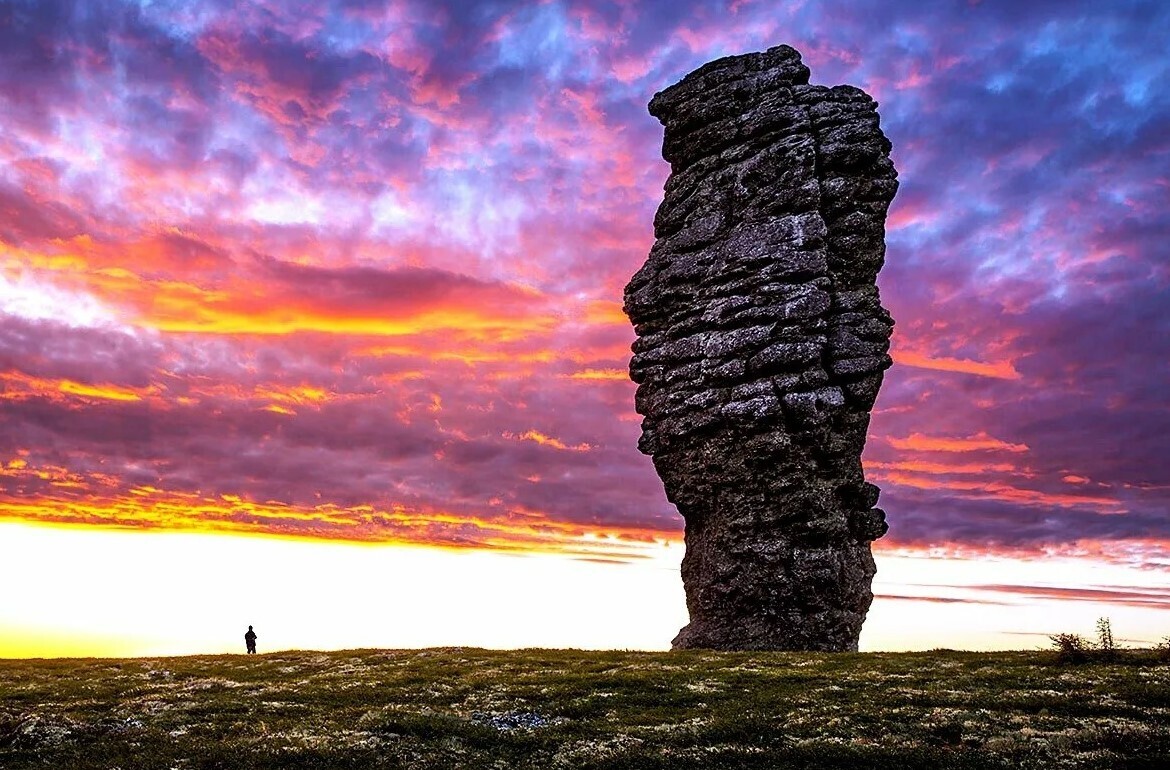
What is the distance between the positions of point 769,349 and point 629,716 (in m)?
33.5

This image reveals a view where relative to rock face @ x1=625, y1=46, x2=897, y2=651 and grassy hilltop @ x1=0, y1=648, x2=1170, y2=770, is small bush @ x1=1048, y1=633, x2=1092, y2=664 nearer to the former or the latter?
grassy hilltop @ x1=0, y1=648, x2=1170, y2=770

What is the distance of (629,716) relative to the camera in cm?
3033

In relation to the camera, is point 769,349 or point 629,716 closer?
→ point 629,716

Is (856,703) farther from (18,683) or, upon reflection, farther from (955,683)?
(18,683)

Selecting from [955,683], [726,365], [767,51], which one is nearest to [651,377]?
[726,365]

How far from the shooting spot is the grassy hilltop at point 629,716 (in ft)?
81.8

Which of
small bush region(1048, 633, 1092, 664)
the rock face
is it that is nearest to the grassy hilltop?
small bush region(1048, 633, 1092, 664)

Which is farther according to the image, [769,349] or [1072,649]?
[769,349]

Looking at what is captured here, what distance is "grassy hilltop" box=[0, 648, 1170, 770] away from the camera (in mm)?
24938

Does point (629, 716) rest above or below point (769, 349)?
below

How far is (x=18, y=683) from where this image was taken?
4309 centimetres

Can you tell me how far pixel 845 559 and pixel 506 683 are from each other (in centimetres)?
2840

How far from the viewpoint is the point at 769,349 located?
5778 cm

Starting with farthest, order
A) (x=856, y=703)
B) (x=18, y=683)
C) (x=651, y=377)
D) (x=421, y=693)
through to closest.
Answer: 1. (x=651, y=377)
2. (x=18, y=683)
3. (x=421, y=693)
4. (x=856, y=703)
